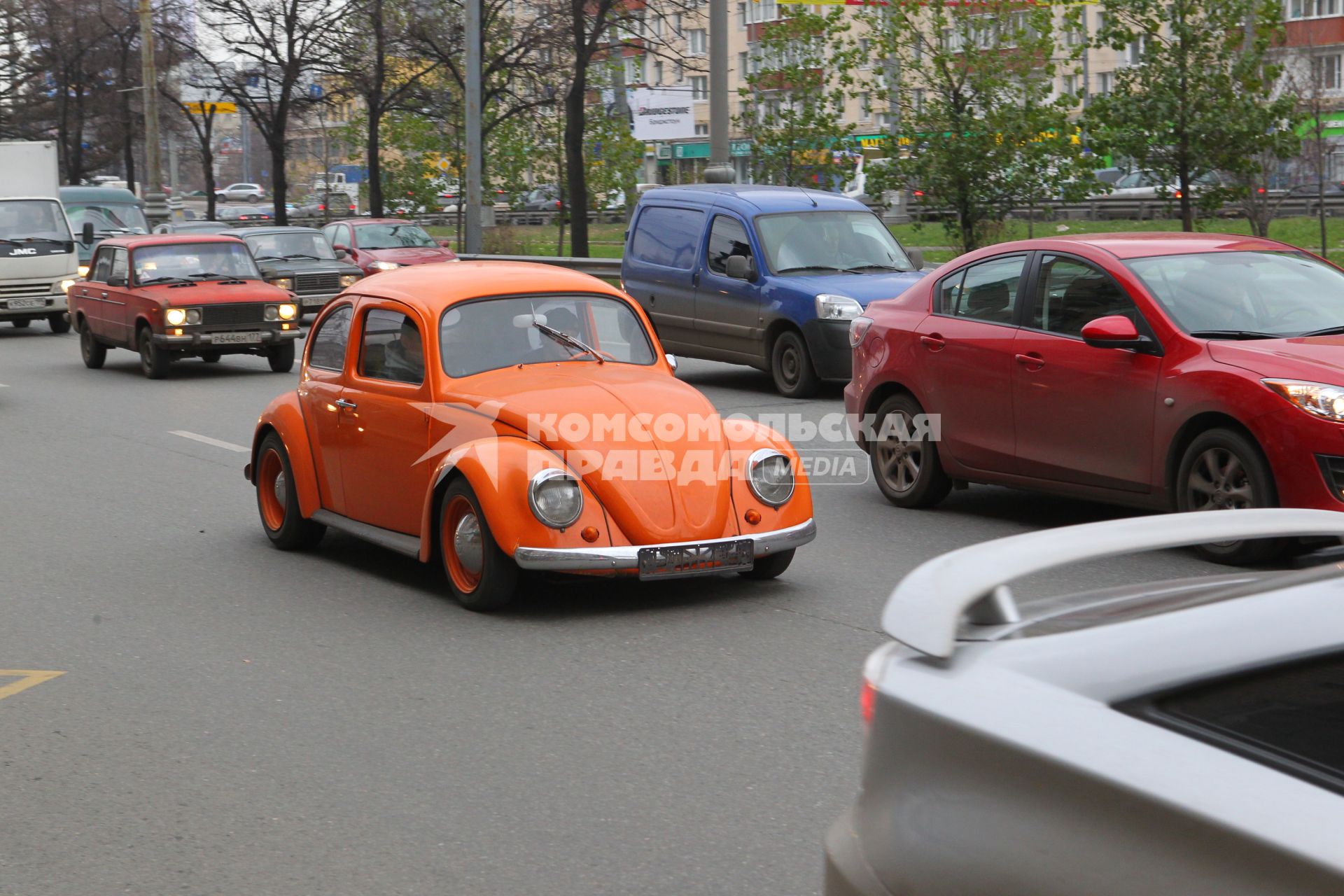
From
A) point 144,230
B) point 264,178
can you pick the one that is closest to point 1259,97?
point 144,230

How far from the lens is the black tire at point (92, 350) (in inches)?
829

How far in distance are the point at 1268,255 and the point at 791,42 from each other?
2515 centimetres

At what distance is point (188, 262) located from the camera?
66.8 feet

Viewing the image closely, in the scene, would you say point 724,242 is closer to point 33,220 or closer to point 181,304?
point 181,304

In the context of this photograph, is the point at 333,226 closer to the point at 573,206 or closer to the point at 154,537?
the point at 573,206

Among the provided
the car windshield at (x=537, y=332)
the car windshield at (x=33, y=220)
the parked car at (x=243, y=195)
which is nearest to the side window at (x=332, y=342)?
the car windshield at (x=537, y=332)

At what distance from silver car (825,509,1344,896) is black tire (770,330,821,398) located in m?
12.8

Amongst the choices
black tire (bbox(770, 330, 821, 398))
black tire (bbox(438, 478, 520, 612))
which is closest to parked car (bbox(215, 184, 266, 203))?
black tire (bbox(770, 330, 821, 398))

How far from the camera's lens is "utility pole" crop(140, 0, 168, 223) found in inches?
1547

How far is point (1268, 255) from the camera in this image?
8.77 metres

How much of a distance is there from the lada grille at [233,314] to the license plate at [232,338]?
15 cm

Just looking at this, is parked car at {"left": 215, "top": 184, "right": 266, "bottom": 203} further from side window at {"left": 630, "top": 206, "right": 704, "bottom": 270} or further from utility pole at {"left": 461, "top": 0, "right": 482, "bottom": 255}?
side window at {"left": 630, "top": 206, "right": 704, "bottom": 270}

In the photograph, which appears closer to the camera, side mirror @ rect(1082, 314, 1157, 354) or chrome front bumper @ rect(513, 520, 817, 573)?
chrome front bumper @ rect(513, 520, 817, 573)

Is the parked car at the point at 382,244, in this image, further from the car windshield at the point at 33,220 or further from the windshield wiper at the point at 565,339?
the windshield wiper at the point at 565,339
